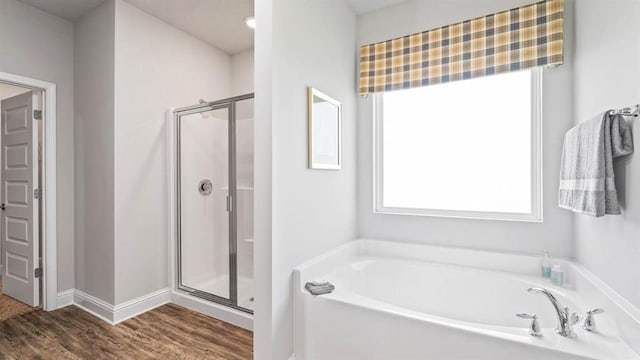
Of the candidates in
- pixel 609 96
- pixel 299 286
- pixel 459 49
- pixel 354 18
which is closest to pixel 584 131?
pixel 609 96

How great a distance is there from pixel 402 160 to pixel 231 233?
1.63 metres

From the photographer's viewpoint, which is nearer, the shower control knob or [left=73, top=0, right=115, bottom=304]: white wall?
[left=73, top=0, right=115, bottom=304]: white wall

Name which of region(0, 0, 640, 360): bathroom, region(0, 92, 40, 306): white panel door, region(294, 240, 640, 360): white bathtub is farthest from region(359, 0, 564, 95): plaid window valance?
region(0, 92, 40, 306): white panel door

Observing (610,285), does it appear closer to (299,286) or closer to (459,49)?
(299,286)

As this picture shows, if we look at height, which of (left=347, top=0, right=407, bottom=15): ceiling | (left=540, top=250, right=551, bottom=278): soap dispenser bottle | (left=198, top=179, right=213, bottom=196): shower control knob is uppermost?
(left=347, top=0, right=407, bottom=15): ceiling

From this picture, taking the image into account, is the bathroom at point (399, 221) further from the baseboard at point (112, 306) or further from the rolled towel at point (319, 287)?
the baseboard at point (112, 306)

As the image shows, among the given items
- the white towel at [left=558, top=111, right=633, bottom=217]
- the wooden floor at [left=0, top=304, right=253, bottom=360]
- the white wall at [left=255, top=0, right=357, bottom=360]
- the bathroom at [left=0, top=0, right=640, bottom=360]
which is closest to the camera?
the white towel at [left=558, top=111, right=633, bottom=217]

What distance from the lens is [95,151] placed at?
8.86ft

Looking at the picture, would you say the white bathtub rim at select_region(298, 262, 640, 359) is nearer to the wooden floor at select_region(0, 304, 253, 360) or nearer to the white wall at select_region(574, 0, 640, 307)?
the white wall at select_region(574, 0, 640, 307)

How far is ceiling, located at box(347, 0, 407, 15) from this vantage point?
2.46 meters

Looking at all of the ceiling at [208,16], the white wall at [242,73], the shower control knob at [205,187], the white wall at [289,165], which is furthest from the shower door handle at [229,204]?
the ceiling at [208,16]

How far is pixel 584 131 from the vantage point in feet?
4.84

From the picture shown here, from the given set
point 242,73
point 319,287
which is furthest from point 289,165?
point 242,73

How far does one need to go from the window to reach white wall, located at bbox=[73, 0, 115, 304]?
2.33 meters
